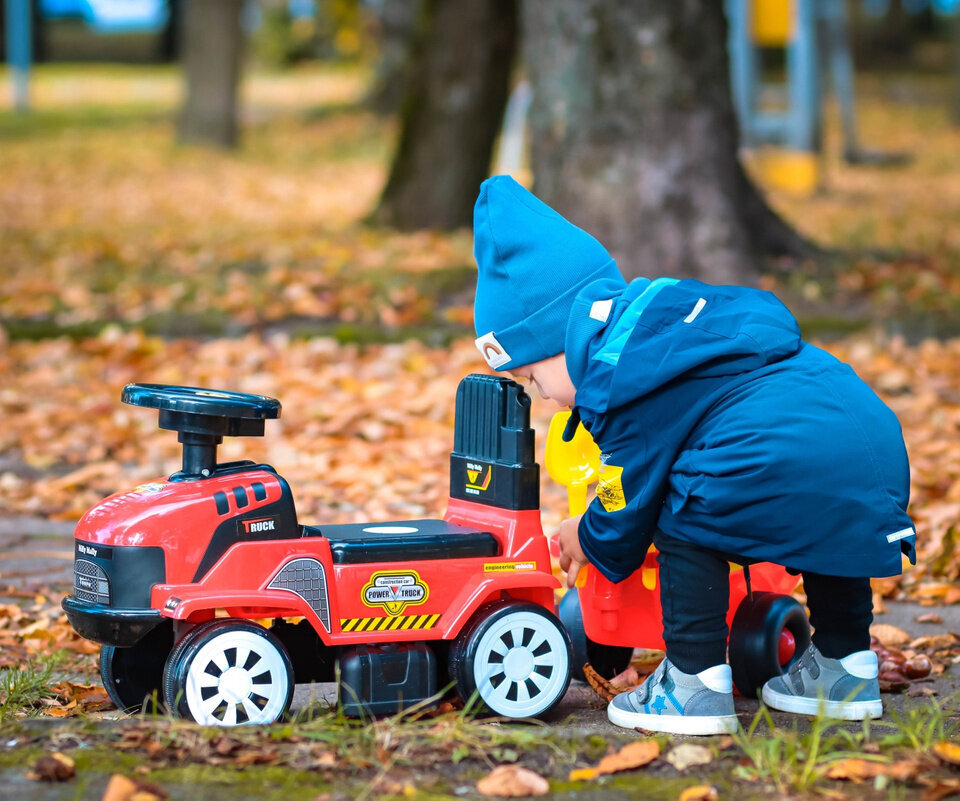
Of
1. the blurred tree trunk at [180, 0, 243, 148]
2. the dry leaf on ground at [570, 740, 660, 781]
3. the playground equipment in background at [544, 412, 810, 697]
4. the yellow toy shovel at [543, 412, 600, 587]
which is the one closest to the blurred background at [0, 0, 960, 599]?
the playground equipment in background at [544, 412, 810, 697]

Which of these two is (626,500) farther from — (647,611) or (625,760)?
(625,760)

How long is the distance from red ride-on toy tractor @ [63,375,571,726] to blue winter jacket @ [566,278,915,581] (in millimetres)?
214

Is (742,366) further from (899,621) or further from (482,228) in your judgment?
(899,621)

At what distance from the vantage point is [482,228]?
8.09ft

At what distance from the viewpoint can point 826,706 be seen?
2492mm

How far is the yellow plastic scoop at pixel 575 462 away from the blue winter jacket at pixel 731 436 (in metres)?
0.23

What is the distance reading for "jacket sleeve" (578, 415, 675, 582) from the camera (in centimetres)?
237

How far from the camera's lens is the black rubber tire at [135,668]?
2479 mm

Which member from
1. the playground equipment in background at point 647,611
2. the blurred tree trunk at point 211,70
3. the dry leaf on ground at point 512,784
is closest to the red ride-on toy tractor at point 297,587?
the playground equipment in background at point 647,611

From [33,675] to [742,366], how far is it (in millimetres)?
1471

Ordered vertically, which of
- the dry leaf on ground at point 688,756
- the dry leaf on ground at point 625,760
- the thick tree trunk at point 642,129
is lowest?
the dry leaf on ground at point 688,756

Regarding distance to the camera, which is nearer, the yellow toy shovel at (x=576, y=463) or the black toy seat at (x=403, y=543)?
the black toy seat at (x=403, y=543)

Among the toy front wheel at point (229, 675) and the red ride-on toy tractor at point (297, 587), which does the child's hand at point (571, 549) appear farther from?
the toy front wheel at point (229, 675)

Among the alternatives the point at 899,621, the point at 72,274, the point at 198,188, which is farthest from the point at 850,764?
the point at 198,188
